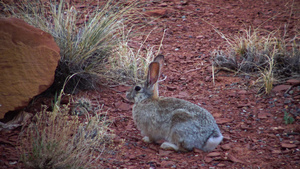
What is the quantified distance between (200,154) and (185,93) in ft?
6.57

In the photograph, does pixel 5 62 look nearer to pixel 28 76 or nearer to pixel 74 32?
pixel 28 76

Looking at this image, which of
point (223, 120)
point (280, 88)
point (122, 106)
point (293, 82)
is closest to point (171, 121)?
point (223, 120)

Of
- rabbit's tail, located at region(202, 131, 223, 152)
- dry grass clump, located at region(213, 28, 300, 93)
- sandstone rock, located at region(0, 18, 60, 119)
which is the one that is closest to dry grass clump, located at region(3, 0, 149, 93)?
sandstone rock, located at region(0, 18, 60, 119)

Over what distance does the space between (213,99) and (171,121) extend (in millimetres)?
1723

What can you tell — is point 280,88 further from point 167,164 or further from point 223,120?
point 167,164

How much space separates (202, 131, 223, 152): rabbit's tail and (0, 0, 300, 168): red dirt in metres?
0.11

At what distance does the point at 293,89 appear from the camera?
6066mm

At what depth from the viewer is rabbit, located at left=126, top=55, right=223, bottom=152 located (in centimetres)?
453

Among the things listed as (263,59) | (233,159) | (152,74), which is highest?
(152,74)

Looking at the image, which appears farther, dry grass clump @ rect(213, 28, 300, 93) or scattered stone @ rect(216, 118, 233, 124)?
dry grass clump @ rect(213, 28, 300, 93)

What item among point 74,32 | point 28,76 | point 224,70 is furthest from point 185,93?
point 28,76

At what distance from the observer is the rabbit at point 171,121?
4.53m

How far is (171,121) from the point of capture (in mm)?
4668

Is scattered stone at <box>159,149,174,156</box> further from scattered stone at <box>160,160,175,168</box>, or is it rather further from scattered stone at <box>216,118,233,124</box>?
scattered stone at <box>216,118,233,124</box>
